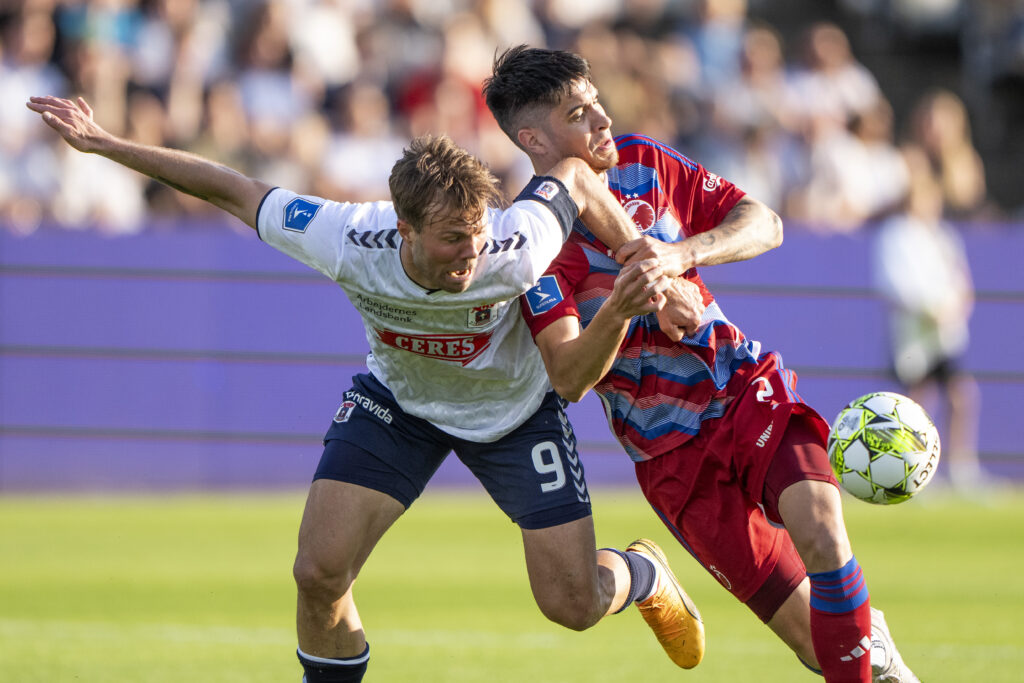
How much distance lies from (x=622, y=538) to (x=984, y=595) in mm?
2685

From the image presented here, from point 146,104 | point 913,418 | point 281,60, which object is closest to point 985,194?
point 281,60

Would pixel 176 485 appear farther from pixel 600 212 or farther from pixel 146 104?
pixel 600 212

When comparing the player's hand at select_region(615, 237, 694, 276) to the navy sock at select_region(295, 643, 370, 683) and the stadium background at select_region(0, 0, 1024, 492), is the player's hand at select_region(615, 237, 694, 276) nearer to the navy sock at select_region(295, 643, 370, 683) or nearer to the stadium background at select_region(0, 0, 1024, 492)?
the navy sock at select_region(295, 643, 370, 683)

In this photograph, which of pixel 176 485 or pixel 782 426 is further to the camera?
pixel 176 485

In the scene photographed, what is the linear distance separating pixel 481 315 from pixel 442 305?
17 centimetres

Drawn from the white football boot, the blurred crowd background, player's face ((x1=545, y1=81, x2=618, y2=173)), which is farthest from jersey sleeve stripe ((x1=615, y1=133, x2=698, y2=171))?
the blurred crowd background

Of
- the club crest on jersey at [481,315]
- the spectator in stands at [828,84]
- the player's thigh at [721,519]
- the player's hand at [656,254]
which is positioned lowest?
the player's thigh at [721,519]

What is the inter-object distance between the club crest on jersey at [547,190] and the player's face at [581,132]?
10.4 inches

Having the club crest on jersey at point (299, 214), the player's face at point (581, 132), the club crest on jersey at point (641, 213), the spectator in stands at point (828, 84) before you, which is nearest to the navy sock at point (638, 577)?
the club crest on jersey at point (641, 213)

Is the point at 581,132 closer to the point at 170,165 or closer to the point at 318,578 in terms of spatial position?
the point at 170,165

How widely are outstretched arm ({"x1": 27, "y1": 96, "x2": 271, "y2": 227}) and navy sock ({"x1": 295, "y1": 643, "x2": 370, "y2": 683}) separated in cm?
161

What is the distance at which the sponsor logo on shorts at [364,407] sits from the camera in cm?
552

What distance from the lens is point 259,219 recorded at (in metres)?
5.10

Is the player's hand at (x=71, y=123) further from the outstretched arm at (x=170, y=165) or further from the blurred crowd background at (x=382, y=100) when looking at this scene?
the blurred crowd background at (x=382, y=100)
